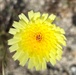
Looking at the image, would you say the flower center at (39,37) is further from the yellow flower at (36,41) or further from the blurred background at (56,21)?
the blurred background at (56,21)

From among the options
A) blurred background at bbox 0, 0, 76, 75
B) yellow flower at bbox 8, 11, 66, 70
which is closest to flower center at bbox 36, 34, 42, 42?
yellow flower at bbox 8, 11, 66, 70

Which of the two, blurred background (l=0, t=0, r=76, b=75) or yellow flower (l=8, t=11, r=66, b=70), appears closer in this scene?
yellow flower (l=8, t=11, r=66, b=70)

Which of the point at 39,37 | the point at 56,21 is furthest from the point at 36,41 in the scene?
the point at 56,21

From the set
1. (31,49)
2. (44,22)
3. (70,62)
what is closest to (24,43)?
(31,49)

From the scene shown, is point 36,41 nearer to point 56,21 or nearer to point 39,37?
point 39,37

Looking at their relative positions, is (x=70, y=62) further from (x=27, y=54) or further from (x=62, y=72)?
(x=27, y=54)

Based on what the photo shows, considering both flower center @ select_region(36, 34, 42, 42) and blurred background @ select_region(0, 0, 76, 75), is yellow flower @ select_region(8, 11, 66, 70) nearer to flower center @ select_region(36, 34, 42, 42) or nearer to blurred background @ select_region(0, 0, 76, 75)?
flower center @ select_region(36, 34, 42, 42)
